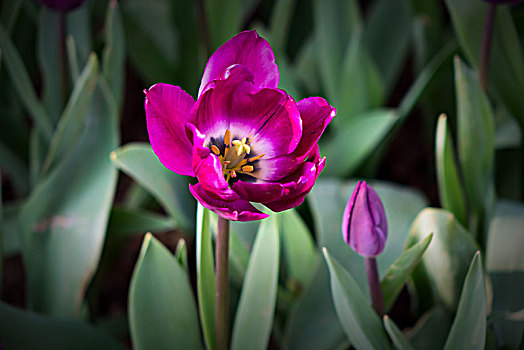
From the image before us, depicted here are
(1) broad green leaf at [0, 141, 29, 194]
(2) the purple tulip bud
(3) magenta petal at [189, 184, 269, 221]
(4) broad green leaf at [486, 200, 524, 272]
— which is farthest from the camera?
(1) broad green leaf at [0, 141, 29, 194]

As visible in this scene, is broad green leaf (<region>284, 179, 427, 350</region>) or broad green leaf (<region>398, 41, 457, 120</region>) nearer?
broad green leaf (<region>284, 179, 427, 350</region>)

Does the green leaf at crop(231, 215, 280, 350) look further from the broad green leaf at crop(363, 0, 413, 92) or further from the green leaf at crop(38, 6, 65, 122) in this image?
the broad green leaf at crop(363, 0, 413, 92)

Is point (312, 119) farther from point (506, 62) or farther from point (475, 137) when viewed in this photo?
point (506, 62)

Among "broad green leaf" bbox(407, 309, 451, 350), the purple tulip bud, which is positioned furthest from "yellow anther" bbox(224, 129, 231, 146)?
"broad green leaf" bbox(407, 309, 451, 350)

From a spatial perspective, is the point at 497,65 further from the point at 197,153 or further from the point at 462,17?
the point at 197,153

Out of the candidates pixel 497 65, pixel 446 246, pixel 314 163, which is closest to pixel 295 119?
pixel 314 163

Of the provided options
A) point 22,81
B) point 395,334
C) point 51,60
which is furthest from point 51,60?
point 395,334
